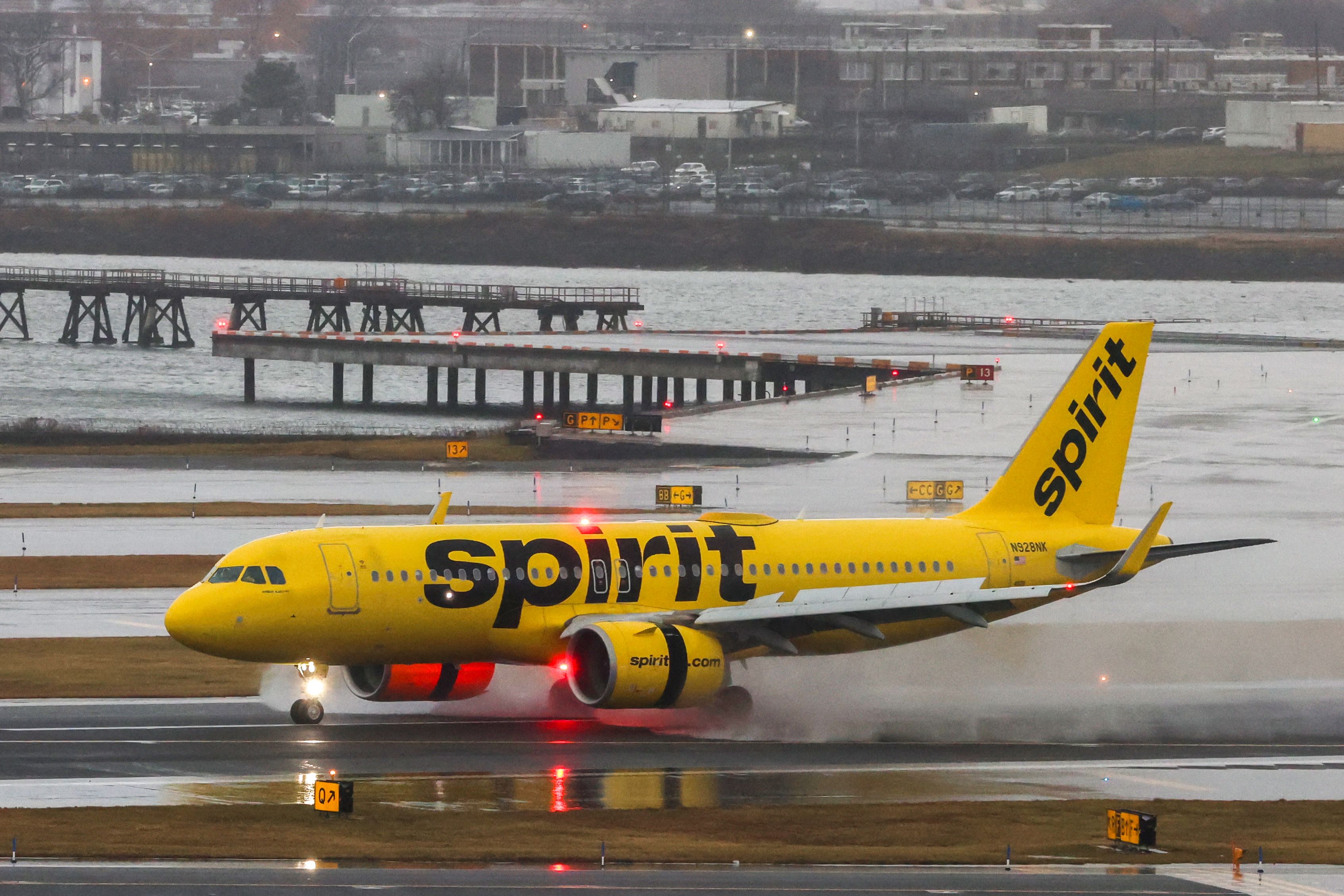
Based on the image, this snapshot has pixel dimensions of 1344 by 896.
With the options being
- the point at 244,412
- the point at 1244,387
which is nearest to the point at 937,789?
the point at 1244,387

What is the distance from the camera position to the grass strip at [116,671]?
53.6 m

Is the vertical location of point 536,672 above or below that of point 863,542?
below

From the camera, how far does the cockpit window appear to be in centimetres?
4678

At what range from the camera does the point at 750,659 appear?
50.7 m

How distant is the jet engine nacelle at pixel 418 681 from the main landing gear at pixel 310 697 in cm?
86

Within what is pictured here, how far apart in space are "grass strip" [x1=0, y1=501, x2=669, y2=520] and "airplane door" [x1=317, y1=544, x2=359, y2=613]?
36.5 metres

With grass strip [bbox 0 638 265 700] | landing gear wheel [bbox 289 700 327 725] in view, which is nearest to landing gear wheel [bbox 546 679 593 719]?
landing gear wheel [bbox 289 700 327 725]

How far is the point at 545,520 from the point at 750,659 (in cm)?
3291

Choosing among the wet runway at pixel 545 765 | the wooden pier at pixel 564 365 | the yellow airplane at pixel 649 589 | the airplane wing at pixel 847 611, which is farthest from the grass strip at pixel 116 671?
the wooden pier at pixel 564 365

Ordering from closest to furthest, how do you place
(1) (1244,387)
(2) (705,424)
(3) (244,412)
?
(2) (705,424)
(1) (1244,387)
(3) (244,412)

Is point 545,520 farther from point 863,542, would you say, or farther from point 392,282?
point 392,282

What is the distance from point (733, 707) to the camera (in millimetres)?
50188

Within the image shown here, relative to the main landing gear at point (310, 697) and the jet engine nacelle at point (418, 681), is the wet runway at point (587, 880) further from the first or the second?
the jet engine nacelle at point (418, 681)

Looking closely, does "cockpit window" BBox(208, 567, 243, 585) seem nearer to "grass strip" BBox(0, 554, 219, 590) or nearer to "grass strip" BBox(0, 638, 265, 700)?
"grass strip" BBox(0, 638, 265, 700)
